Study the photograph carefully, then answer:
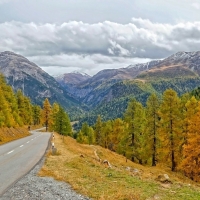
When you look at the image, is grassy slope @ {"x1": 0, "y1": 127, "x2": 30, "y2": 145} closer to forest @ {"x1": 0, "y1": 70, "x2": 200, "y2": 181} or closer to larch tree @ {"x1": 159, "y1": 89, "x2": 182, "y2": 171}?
forest @ {"x1": 0, "y1": 70, "x2": 200, "y2": 181}

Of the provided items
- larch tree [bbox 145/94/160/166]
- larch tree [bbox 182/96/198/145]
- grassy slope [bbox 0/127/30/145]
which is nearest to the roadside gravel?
larch tree [bbox 182/96/198/145]

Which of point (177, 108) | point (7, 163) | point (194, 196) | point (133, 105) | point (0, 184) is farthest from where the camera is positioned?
point (133, 105)

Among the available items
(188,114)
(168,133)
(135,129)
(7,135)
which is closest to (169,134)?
(168,133)

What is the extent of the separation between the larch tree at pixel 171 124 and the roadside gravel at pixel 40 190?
98.3ft

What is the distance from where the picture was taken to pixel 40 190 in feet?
47.7

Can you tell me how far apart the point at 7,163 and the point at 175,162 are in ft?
102

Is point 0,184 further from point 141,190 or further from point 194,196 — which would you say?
point 194,196

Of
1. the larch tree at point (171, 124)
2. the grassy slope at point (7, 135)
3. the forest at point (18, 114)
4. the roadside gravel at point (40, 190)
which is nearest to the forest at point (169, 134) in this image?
the larch tree at point (171, 124)

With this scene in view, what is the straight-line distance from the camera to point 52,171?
66.1 feet

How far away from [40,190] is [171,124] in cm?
3313

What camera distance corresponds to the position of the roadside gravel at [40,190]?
43.6 feet

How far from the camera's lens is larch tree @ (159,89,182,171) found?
43.9 meters

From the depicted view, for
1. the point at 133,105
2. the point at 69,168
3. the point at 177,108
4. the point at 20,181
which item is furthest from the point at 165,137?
the point at 20,181

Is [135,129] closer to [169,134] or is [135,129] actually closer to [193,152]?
[169,134]
